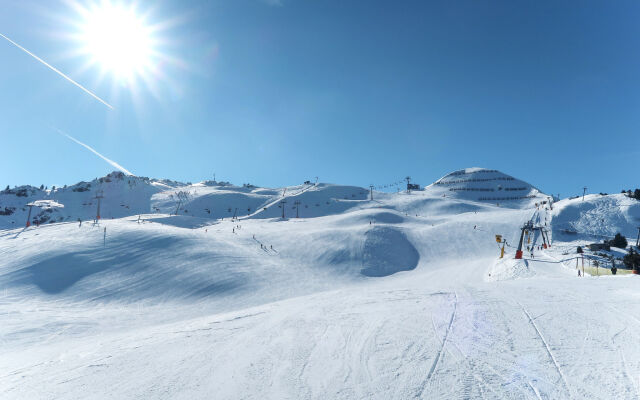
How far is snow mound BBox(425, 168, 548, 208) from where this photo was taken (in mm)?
133000

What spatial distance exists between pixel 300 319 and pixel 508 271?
24694 mm

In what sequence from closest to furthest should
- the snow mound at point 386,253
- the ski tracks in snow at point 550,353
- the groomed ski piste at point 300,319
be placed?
the ski tracks in snow at point 550,353, the groomed ski piste at point 300,319, the snow mound at point 386,253

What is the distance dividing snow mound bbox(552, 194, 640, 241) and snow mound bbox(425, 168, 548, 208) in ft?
217

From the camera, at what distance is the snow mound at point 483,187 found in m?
133

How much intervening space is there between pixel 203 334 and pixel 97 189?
126 m

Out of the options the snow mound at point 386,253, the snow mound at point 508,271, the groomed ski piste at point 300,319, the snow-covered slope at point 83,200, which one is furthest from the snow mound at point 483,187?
the snow-covered slope at point 83,200

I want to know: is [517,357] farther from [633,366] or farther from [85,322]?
[85,322]

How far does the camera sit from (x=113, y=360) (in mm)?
7934

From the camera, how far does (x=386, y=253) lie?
36062mm

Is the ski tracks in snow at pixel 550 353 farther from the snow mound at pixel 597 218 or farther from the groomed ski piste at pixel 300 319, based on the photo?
the snow mound at pixel 597 218

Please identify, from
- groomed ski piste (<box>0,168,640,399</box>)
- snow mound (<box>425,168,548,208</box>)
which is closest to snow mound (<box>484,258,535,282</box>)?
groomed ski piste (<box>0,168,640,399</box>)

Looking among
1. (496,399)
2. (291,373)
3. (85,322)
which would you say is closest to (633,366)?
(496,399)

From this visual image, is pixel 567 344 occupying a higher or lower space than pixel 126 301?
higher

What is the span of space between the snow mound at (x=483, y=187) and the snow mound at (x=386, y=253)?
95021 millimetres
